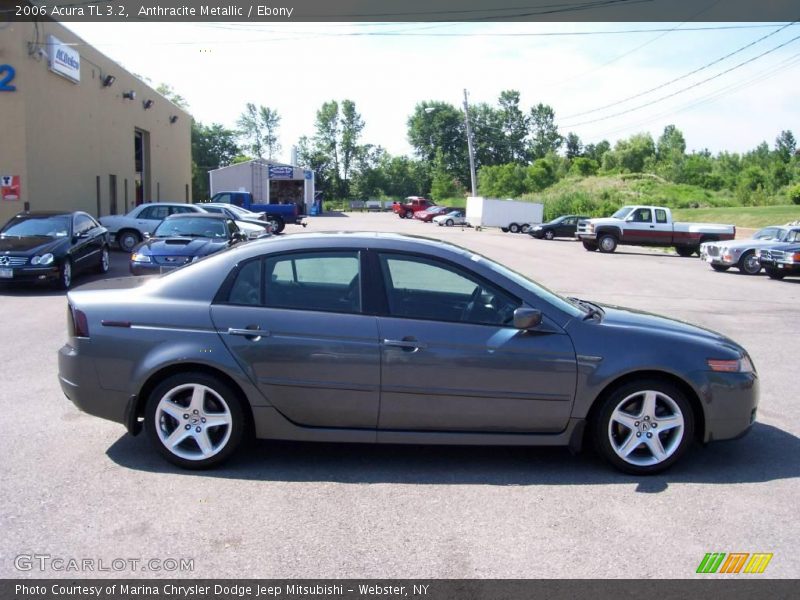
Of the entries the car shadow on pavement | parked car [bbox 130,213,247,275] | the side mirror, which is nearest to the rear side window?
the car shadow on pavement

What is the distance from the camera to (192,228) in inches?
609

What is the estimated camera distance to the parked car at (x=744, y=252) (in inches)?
845

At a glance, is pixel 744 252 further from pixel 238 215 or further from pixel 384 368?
pixel 384 368

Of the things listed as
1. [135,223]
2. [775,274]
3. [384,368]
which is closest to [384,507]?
[384,368]

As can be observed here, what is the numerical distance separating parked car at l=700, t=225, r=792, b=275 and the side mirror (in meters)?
18.8

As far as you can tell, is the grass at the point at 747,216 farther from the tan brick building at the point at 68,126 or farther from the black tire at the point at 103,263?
the black tire at the point at 103,263

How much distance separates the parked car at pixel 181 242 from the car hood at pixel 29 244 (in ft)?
5.21

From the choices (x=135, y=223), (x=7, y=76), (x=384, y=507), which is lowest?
(x=384, y=507)

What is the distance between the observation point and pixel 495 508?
4477mm

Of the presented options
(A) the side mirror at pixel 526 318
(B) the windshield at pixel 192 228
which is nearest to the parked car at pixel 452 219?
(B) the windshield at pixel 192 228

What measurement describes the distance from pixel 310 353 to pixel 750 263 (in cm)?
2000

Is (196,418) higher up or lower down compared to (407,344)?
lower down

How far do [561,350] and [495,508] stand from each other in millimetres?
1155

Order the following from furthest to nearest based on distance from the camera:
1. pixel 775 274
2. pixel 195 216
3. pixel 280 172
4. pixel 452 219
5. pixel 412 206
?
1. pixel 280 172
2. pixel 412 206
3. pixel 452 219
4. pixel 775 274
5. pixel 195 216
